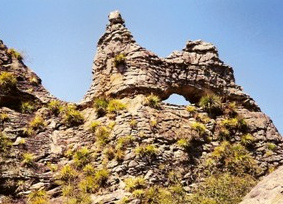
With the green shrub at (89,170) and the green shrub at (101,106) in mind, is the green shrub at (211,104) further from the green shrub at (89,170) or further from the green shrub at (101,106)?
the green shrub at (89,170)

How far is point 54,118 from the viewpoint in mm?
22109

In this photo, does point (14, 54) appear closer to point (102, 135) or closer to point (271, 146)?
point (102, 135)

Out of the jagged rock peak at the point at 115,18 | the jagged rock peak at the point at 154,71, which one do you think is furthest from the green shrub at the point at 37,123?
the jagged rock peak at the point at 115,18

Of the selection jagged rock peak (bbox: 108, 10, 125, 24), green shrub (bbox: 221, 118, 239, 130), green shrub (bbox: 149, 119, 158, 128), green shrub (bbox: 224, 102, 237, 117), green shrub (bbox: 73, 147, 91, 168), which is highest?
jagged rock peak (bbox: 108, 10, 125, 24)

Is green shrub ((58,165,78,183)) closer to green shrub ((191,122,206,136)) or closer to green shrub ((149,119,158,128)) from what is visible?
green shrub ((149,119,158,128))

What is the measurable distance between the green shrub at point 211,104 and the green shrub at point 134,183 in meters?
7.32

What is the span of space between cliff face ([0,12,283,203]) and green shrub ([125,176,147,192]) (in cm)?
4

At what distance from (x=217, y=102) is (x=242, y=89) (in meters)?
2.78

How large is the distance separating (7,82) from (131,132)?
7.48 metres

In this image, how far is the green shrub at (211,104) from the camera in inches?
912

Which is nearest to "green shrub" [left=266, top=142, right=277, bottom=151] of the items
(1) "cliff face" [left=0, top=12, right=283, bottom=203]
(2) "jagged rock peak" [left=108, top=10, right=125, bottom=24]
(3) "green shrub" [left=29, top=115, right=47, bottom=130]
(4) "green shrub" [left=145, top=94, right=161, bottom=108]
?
(1) "cliff face" [left=0, top=12, right=283, bottom=203]

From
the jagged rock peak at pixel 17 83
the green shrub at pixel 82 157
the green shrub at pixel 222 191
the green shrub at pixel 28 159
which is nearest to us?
the green shrub at pixel 222 191

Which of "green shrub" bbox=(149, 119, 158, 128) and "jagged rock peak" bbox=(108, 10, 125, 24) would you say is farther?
"jagged rock peak" bbox=(108, 10, 125, 24)

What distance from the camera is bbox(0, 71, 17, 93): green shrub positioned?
2194 cm
